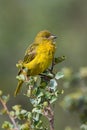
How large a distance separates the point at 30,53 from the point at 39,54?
0.15 meters

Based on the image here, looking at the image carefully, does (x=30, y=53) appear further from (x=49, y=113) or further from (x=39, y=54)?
(x=49, y=113)

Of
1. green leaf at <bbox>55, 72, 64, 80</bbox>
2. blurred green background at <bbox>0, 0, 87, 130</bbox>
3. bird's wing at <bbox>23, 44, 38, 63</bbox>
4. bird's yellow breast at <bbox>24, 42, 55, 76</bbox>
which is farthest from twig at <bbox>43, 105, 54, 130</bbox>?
blurred green background at <bbox>0, 0, 87, 130</bbox>

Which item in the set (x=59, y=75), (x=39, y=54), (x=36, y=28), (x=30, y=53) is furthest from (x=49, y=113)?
(x=36, y=28)

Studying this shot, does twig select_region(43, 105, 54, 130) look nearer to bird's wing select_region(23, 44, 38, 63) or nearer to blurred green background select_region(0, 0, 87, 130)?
bird's wing select_region(23, 44, 38, 63)

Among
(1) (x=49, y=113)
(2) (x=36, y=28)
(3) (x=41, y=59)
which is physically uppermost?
(1) (x=49, y=113)

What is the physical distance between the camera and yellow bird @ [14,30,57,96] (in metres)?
6.30

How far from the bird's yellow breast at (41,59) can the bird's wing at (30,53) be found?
3 centimetres

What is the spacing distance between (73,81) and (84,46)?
29.9ft

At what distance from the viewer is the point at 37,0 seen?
51.7 ft

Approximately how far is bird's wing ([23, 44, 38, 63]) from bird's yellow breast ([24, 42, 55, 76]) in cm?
3

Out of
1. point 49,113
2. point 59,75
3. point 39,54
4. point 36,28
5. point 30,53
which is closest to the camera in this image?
point 49,113

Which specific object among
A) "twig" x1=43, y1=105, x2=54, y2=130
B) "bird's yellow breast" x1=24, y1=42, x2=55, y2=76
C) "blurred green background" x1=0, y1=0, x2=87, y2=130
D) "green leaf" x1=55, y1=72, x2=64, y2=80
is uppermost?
"green leaf" x1=55, y1=72, x2=64, y2=80

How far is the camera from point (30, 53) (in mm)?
6457

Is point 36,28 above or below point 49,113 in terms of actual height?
below
